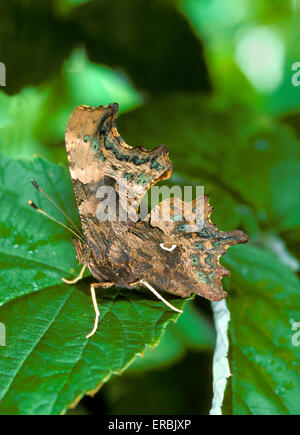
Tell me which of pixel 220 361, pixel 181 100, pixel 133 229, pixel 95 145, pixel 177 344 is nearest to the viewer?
pixel 220 361

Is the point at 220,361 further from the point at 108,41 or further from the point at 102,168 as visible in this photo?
the point at 108,41

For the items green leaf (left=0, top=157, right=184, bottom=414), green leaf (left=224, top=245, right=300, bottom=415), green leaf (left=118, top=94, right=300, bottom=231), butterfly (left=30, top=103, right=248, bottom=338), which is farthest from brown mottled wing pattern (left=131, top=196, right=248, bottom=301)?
green leaf (left=118, top=94, right=300, bottom=231)

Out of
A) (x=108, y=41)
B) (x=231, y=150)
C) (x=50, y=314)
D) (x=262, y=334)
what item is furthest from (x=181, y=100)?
(x=50, y=314)

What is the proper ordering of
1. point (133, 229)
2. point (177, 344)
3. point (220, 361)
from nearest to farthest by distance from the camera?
1. point (220, 361)
2. point (133, 229)
3. point (177, 344)

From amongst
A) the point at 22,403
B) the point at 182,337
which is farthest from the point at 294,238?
the point at 22,403

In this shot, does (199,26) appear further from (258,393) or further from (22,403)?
(22,403)

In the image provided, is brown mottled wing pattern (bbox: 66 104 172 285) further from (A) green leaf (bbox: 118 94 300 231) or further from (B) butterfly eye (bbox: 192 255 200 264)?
(A) green leaf (bbox: 118 94 300 231)

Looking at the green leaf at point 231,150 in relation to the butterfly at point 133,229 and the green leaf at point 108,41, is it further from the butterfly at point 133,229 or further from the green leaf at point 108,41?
the butterfly at point 133,229

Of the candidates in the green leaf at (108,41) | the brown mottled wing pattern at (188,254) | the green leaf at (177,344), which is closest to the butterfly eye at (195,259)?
the brown mottled wing pattern at (188,254)
